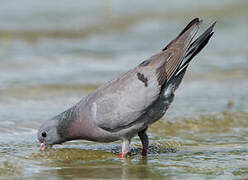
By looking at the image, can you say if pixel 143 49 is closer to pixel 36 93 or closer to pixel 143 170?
pixel 36 93

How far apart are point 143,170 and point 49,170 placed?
101 centimetres

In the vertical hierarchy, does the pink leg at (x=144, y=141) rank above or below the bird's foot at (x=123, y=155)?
above

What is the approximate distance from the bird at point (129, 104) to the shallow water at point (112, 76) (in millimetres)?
228

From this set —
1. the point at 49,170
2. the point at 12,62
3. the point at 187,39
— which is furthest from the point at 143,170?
the point at 12,62

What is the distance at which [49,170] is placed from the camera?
6.86 m

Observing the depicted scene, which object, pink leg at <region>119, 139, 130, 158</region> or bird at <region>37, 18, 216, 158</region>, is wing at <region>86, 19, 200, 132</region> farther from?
pink leg at <region>119, 139, 130, 158</region>

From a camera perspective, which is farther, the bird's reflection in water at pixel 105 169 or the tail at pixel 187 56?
the tail at pixel 187 56

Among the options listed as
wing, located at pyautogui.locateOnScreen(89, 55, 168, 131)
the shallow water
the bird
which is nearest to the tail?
the bird

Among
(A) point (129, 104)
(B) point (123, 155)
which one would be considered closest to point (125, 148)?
(B) point (123, 155)

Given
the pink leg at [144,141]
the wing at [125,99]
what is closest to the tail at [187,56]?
the wing at [125,99]

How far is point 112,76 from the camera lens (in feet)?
41.2

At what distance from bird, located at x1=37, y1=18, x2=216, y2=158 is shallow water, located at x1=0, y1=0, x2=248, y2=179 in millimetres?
228

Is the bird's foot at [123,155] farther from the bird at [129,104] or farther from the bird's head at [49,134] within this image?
the bird's head at [49,134]

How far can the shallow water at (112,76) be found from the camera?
7191 mm
